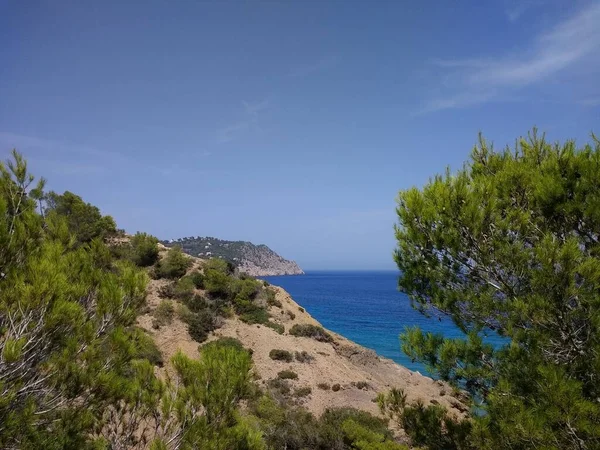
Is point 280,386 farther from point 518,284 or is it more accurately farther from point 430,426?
point 518,284

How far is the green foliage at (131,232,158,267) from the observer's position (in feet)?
80.4

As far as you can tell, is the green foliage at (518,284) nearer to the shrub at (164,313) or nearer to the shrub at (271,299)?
the shrub at (164,313)

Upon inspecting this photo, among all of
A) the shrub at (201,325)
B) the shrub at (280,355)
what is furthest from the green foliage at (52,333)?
the shrub at (280,355)

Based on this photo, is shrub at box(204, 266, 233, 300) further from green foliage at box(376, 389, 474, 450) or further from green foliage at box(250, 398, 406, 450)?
green foliage at box(376, 389, 474, 450)

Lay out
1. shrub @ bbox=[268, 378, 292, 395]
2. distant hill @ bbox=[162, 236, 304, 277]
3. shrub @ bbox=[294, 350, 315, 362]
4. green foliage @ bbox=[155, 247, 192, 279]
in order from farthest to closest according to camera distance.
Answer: distant hill @ bbox=[162, 236, 304, 277]
green foliage @ bbox=[155, 247, 192, 279]
shrub @ bbox=[294, 350, 315, 362]
shrub @ bbox=[268, 378, 292, 395]

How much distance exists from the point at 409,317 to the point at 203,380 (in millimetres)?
49346

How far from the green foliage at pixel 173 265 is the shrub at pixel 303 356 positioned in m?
9.85

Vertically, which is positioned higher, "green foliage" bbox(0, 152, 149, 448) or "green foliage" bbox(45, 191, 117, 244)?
"green foliage" bbox(45, 191, 117, 244)

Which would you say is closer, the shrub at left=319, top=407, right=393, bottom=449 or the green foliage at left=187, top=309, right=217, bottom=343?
the shrub at left=319, top=407, right=393, bottom=449

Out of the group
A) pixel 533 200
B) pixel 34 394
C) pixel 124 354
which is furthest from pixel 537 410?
pixel 34 394

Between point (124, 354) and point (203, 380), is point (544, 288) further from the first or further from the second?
point (124, 354)

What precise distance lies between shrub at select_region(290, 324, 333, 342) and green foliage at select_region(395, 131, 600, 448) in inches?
722

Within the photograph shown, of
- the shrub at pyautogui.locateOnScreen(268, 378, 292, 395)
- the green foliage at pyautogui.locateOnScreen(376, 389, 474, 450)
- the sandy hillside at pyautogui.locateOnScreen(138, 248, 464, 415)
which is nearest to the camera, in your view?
the green foliage at pyautogui.locateOnScreen(376, 389, 474, 450)

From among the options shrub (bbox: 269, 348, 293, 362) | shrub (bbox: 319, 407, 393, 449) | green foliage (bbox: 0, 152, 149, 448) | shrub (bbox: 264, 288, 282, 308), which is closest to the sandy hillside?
shrub (bbox: 269, 348, 293, 362)
